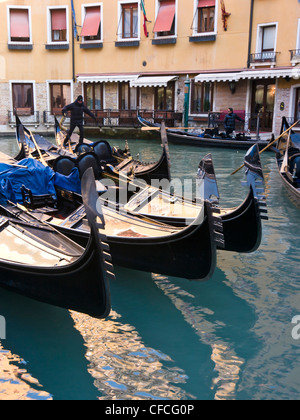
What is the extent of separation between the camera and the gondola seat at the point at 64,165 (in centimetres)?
370

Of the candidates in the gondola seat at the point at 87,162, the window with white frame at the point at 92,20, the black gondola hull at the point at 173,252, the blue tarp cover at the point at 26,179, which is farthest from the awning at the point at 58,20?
the black gondola hull at the point at 173,252

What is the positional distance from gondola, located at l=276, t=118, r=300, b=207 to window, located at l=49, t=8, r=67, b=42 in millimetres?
7393

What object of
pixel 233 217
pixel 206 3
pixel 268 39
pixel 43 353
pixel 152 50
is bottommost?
pixel 43 353

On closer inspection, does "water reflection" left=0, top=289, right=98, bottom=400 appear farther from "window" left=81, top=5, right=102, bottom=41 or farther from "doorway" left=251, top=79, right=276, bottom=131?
"window" left=81, top=5, right=102, bottom=41

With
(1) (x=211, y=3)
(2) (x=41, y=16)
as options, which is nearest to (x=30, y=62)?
(2) (x=41, y=16)

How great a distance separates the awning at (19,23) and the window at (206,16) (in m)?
4.42

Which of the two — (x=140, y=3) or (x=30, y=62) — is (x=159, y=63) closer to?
(x=140, y=3)

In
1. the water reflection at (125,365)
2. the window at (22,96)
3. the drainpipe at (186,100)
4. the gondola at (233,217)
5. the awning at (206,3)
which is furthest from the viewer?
the window at (22,96)

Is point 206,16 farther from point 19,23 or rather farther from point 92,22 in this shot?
point 19,23

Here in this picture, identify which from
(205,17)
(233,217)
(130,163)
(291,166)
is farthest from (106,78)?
(233,217)

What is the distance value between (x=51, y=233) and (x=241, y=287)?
116 cm

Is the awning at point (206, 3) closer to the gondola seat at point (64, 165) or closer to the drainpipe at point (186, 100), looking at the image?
the drainpipe at point (186, 100)

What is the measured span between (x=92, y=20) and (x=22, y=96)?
2.62 meters

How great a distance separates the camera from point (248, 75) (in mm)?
9547
